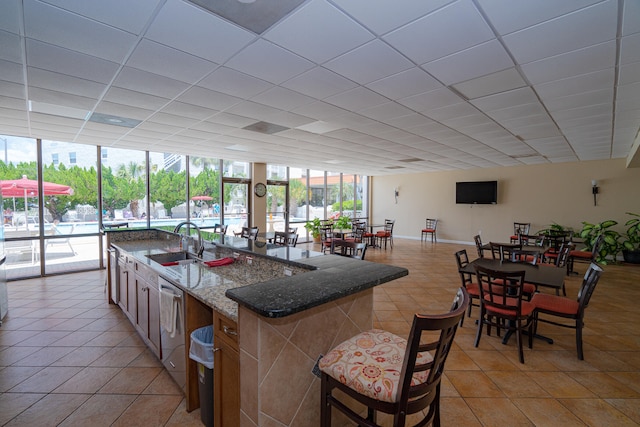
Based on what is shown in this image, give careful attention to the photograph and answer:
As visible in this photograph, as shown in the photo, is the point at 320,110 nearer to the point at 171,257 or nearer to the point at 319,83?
the point at 319,83

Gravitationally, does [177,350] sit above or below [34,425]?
above

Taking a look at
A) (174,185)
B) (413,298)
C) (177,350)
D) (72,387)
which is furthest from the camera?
(174,185)

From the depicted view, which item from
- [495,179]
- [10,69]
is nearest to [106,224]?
[10,69]

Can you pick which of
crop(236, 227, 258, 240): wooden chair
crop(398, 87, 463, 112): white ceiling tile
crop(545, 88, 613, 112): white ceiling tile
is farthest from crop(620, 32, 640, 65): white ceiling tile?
crop(236, 227, 258, 240): wooden chair

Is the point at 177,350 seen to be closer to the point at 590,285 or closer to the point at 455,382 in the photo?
the point at 455,382

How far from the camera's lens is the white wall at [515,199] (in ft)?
24.4

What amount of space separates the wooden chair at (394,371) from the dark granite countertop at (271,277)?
30 cm

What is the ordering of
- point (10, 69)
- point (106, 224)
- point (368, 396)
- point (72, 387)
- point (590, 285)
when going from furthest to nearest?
1. point (106, 224)
2. point (590, 285)
3. point (10, 69)
4. point (72, 387)
5. point (368, 396)

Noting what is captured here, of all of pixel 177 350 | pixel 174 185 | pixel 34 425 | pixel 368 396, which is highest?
pixel 174 185

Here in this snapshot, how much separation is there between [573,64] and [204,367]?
353 cm

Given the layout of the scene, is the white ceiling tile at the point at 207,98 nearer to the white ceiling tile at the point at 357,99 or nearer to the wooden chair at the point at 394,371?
the white ceiling tile at the point at 357,99

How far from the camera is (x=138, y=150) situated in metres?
6.39

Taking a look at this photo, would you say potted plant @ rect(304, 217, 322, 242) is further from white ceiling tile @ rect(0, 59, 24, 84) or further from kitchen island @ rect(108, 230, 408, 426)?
white ceiling tile @ rect(0, 59, 24, 84)

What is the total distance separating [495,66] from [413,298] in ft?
10.1
